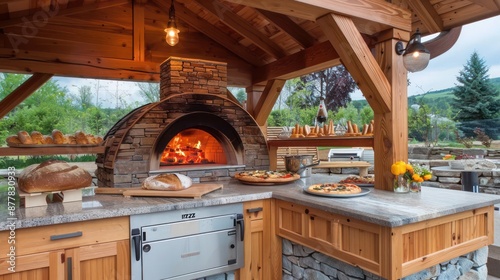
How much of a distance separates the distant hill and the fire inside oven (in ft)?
22.8

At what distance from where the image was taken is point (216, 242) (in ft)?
7.66

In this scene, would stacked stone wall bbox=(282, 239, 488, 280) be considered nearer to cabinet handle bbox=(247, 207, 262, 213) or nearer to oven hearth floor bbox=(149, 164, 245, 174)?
cabinet handle bbox=(247, 207, 262, 213)

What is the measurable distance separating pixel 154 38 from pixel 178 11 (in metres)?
0.46

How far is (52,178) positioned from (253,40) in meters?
2.75

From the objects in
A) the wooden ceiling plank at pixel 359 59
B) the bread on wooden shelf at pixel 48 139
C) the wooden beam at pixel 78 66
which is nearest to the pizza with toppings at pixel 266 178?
the wooden ceiling plank at pixel 359 59

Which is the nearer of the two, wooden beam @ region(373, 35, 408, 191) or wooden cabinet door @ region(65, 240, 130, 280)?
wooden cabinet door @ region(65, 240, 130, 280)

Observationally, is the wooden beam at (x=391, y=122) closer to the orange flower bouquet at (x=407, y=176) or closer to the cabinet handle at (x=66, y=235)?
the orange flower bouquet at (x=407, y=176)

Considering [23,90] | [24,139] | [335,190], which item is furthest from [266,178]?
[23,90]

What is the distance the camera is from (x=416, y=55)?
2299 millimetres

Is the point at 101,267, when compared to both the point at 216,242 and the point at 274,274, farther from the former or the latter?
the point at 274,274

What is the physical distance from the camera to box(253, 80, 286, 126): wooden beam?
4.29m

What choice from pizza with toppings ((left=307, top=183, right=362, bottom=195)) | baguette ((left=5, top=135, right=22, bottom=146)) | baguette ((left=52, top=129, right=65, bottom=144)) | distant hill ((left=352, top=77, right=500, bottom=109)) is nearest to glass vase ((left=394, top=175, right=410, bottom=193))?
pizza with toppings ((left=307, top=183, right=362, bottom=195))

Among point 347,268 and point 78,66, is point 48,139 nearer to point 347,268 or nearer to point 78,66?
point 78,66

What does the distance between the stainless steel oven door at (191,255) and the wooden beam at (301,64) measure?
6.75ft
